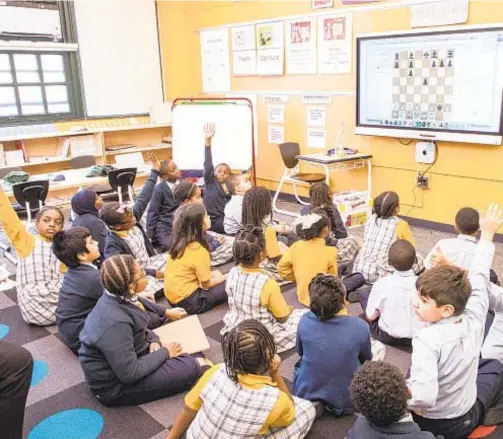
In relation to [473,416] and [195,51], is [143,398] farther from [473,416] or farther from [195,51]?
[195,51]

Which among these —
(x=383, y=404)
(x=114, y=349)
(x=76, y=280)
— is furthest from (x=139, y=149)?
(x=383, y=404)

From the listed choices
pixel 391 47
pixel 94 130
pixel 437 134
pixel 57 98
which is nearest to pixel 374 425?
pixel 437 134

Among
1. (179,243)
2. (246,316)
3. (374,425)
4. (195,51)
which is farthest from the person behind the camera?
(195,51)

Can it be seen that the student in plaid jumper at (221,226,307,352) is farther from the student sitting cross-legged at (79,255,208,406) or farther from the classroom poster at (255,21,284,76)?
the classroom poster at (255,21,284,76)

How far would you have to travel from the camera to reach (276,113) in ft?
19.4

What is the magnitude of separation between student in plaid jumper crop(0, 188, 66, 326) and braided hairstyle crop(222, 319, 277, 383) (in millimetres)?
1785

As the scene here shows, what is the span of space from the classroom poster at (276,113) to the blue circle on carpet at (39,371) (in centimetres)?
403

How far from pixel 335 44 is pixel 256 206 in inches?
98.9

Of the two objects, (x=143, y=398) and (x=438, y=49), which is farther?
(x=438, y=49)

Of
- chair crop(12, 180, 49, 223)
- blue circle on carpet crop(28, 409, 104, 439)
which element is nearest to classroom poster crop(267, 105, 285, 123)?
chair crop(12, 180, 49, 223)

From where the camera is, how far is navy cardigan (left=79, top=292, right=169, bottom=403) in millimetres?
2016

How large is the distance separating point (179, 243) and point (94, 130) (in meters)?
3.67

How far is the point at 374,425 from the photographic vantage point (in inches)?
53.7

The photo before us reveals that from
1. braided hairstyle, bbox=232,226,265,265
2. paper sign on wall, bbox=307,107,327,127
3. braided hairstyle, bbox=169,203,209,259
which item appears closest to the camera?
braided hairstyle, bbox=232,226,265,265
